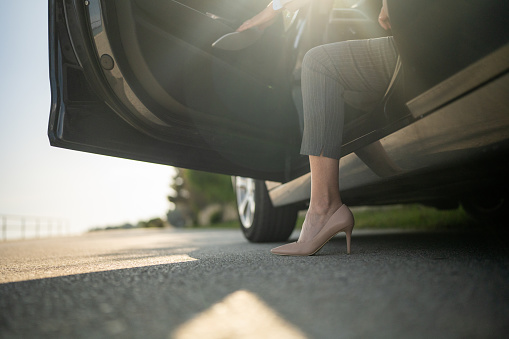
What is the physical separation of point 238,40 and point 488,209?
8.43 ft

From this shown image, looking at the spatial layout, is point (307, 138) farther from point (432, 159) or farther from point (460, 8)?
point (460, 8)

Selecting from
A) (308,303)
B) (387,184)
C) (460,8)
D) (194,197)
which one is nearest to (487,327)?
(308,303)

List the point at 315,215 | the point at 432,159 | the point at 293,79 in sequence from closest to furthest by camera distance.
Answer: the point at 432,159 → the point at 315,215 → the point at 293,79

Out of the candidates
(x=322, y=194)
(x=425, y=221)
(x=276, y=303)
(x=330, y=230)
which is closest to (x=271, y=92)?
(x=322, y=194)

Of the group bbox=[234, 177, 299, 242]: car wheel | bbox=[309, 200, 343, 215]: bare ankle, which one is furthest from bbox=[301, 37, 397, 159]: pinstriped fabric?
bbox=[234, 177, 299, 242]: car wheel

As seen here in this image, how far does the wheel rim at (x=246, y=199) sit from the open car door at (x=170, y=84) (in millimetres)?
620

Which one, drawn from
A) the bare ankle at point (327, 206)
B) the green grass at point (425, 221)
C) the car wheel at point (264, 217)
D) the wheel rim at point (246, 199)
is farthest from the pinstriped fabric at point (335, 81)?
the green grass at point (425, 221)

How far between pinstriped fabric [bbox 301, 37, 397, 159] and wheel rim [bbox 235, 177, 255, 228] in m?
1.28

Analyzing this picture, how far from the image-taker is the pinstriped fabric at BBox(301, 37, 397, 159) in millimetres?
1214

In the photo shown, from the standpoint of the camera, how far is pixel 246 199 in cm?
264

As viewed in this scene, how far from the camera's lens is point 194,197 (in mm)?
22188

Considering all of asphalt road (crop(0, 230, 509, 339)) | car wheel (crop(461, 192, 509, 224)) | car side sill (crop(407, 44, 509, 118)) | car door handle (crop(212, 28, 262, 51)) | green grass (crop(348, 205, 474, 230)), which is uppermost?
car door handle (crop(212, 28, 262, 51))

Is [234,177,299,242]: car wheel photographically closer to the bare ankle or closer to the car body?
the car body

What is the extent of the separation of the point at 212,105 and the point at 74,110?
0.60 metres
